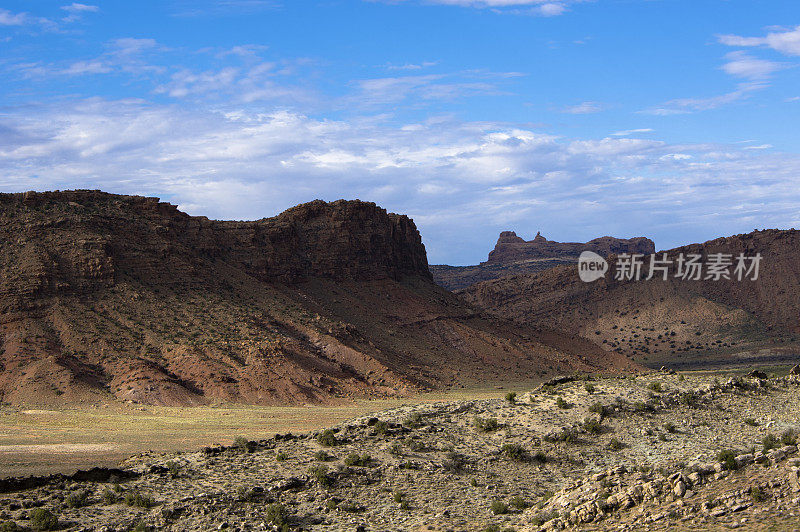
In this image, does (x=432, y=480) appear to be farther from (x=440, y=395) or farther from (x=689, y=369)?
(x=689, y=369)

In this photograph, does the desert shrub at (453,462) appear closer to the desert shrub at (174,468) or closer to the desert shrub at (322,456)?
the desert shrub at (322,456)

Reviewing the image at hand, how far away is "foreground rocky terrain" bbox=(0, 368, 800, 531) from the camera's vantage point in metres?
18.0

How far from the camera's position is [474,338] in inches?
3184

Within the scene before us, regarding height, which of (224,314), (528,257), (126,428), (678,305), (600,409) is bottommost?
(126,428)

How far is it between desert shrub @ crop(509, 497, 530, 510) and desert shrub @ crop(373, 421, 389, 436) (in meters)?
6.96

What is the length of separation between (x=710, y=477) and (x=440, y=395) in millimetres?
42549

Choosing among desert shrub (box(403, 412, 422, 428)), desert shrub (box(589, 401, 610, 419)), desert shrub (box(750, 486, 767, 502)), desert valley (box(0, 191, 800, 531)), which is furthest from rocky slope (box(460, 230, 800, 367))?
desert shrub (box(750, 486, 767, 502))

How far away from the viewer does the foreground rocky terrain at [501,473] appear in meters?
18.0

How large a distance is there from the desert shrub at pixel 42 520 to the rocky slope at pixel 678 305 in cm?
9050

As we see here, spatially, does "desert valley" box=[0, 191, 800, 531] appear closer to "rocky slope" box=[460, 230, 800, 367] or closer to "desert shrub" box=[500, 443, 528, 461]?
"desert shrub" box=[500, 443, 528, 461]

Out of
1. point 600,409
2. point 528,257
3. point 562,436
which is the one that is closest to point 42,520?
point 562,436

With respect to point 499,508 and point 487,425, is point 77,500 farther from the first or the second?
point 487,425

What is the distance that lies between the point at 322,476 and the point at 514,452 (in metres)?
6.69

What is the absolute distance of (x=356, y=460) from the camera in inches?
1004
